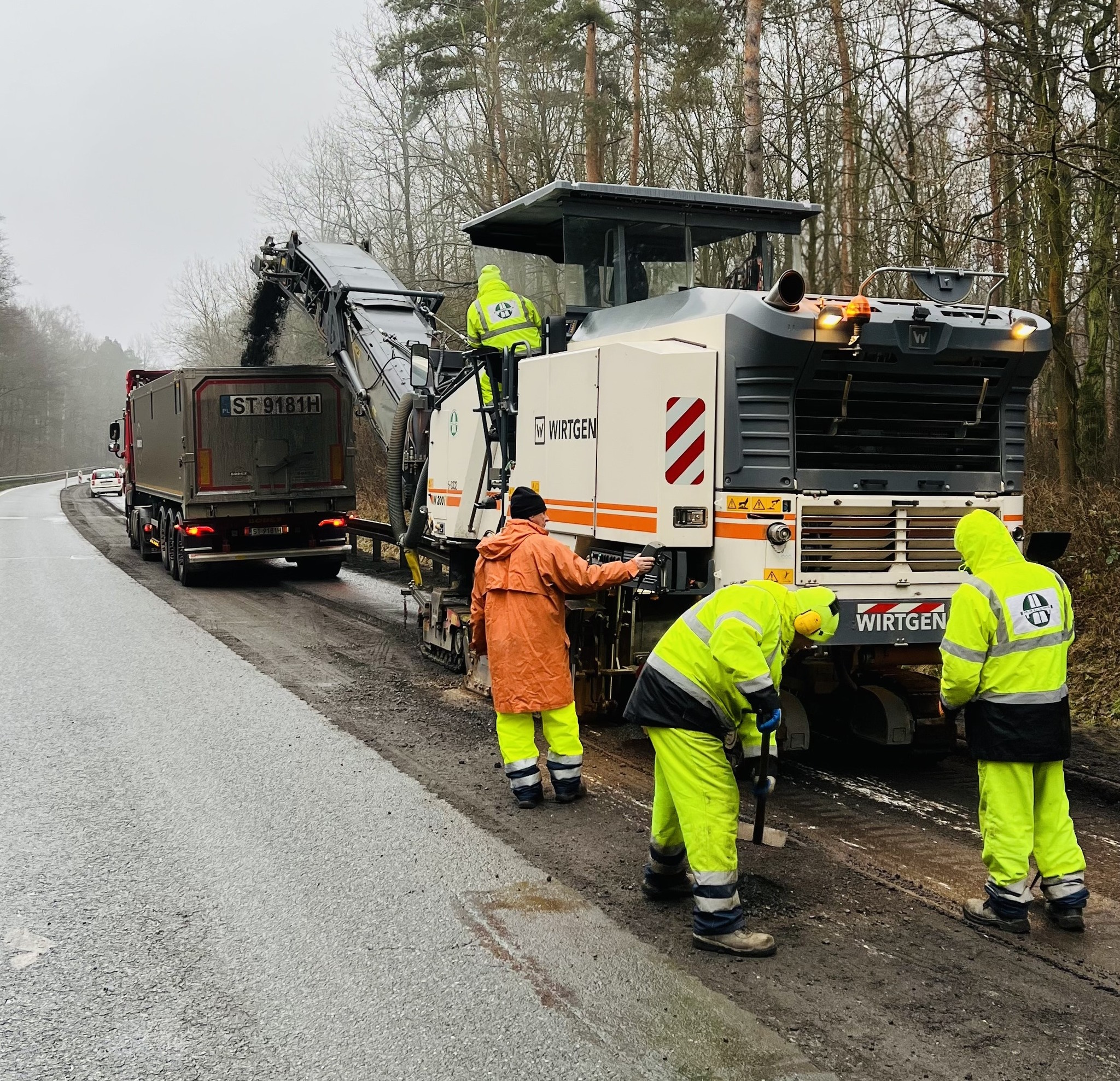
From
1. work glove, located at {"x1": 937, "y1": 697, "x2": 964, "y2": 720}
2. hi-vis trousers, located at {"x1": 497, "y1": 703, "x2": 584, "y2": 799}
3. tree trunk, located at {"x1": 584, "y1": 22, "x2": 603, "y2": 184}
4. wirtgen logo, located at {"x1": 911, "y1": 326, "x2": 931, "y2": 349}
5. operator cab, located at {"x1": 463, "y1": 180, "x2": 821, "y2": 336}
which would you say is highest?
tree trunk, located at {"x1": 584, "y1": 22, "x2": 603, "y2": 184}

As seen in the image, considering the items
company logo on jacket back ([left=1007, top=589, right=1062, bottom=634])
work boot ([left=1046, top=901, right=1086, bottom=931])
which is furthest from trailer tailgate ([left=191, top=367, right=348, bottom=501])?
work boot ([left=1046, top=901, right=1086, bottom=931])

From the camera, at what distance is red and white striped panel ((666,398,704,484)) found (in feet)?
21.4

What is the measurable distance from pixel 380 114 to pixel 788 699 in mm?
31960

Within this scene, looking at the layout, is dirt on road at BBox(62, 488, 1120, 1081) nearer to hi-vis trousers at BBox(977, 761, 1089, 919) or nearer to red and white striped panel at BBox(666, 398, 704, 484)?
hi-vis trousers at BBox(977, 761, 1089, 919)

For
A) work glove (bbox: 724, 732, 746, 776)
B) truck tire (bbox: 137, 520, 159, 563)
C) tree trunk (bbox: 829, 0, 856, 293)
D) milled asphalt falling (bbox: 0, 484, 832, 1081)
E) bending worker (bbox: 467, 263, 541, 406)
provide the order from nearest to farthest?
milled asphalt falling (bbox: 0, 484, 832, 1081) → work glove (bbox: 724, 732, 746, 776) → bending worker (bbox: 467, 263, 541, 406) → tree trunk (bbox: 829, 0, 856, 293) → truck tire (bbox: 137, 520, 159, 563)

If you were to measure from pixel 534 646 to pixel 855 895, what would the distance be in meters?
2.23

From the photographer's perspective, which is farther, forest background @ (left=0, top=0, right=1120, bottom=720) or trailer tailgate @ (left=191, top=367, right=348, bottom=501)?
trailer tailgate @ (left=191, top=367, right=348, bottom=501)

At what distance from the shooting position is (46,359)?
92.4m

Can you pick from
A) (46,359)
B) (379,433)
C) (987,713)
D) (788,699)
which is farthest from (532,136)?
(46,359)

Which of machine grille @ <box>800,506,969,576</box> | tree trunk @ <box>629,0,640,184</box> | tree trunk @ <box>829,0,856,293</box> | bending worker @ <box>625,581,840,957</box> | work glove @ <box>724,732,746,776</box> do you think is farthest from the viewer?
tree trunk @ <box>629,0,640,184</box>

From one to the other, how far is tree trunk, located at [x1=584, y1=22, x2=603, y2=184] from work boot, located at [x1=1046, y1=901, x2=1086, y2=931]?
19.7 m

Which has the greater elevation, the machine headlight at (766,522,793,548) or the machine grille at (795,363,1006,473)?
the machine grille at (795,363,1006,473)

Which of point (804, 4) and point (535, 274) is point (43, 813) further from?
point (804, 4)

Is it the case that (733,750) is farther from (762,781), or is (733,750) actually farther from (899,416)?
(899,416)
